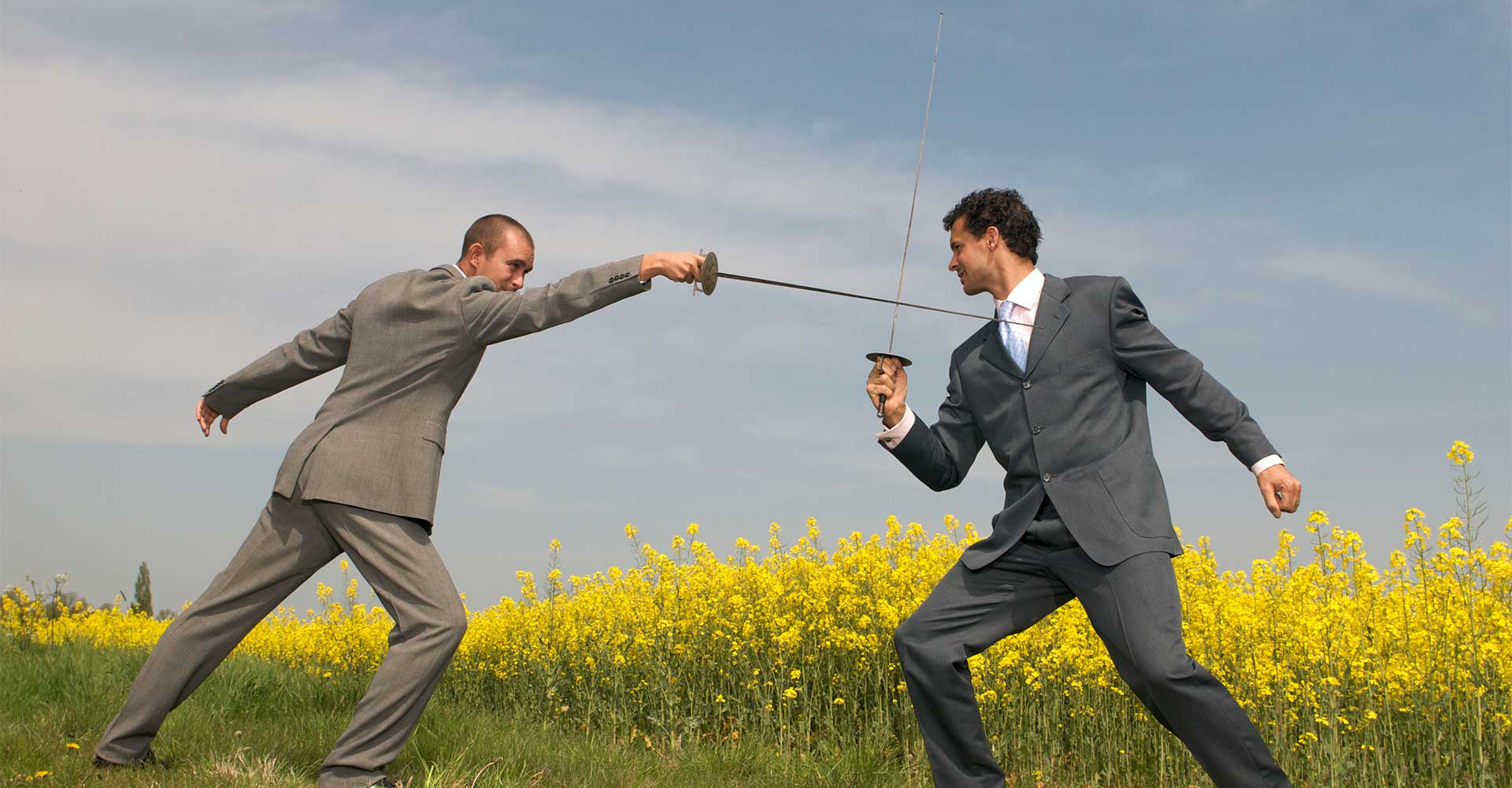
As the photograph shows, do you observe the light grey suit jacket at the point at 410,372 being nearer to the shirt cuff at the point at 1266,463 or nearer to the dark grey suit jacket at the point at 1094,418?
the dark grey suit jacket at the point at 1094,418

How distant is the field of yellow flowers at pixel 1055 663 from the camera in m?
5.57

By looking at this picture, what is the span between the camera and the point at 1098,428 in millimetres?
4008

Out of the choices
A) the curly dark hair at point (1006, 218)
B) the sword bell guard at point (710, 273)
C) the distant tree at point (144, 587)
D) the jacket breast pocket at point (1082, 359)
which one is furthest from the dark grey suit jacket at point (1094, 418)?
the distant tree at point (144, 587)

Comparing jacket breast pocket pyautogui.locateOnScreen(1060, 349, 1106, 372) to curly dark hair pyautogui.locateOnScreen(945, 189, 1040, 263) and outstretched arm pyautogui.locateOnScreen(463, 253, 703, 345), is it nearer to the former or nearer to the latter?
curly dark hair pyautogui.locateOnScreen(945, 189, 1040, 263)

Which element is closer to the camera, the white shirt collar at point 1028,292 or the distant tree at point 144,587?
the white shirt collar at point 1028,292

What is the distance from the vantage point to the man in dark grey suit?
366 cm

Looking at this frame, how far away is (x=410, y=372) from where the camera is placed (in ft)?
13.6

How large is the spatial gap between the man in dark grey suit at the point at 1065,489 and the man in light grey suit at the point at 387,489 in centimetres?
122

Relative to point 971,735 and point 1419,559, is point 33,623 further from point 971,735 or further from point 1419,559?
point 1419,559

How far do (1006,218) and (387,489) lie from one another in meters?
2.46

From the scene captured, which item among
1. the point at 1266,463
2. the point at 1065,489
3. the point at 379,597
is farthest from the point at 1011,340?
the point at 379,597

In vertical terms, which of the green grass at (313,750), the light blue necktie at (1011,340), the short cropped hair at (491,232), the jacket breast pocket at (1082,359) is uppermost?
the short cropped hair at (491,232)

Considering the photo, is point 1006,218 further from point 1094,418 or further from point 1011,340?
point 1094,418

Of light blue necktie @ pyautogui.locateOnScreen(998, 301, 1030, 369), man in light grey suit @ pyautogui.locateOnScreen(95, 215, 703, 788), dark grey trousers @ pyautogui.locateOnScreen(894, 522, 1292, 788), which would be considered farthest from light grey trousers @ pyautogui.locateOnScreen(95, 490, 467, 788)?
light blue necktie @ pyautogui.locateOnScreen(998, 301, 1030, 369)
